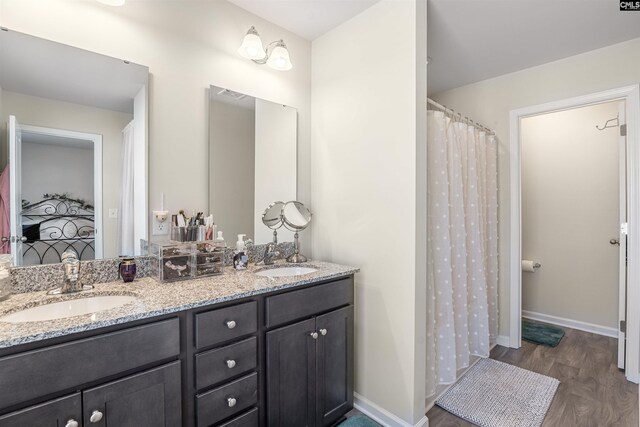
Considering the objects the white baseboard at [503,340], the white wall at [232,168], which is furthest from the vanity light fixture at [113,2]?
the white baseboard at [503,340]

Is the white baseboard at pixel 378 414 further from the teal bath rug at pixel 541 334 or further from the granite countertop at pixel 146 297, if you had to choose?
the teal bath rug at pixel 541 334

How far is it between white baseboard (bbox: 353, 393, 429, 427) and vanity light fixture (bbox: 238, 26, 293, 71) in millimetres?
2180

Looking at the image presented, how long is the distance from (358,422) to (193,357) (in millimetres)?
1115

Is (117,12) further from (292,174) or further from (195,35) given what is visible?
(292,174)

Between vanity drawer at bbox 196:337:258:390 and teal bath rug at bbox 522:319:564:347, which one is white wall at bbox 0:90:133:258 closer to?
vanity drawer at bbox 196:337:258:390

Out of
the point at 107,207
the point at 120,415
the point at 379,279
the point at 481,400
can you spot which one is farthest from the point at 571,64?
the point at 120,415

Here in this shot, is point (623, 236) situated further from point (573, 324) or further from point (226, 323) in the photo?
point (226, 323)

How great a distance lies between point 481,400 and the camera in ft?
6.63

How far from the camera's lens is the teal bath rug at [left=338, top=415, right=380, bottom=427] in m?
1.72

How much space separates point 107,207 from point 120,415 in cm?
94

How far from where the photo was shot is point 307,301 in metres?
1.55

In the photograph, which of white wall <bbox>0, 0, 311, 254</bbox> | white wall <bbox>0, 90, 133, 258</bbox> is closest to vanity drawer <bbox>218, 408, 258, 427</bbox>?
white wall <bbox>0, 90, 133, 258</bbox>

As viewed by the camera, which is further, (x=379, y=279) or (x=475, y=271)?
(x=475, y=271)

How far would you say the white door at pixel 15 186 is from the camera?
4.19 ft
